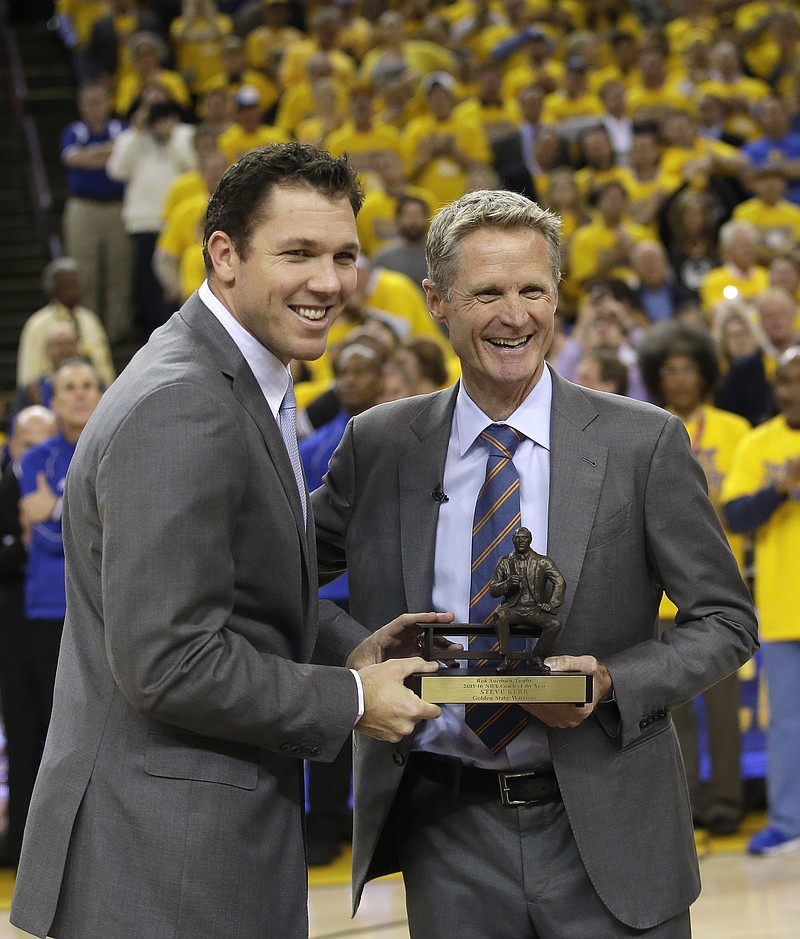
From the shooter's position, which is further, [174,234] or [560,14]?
[560,14]

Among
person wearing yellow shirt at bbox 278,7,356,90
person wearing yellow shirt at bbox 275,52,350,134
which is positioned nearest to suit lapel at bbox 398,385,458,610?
person wearing yellow shirt at bbox 275,52,350,134

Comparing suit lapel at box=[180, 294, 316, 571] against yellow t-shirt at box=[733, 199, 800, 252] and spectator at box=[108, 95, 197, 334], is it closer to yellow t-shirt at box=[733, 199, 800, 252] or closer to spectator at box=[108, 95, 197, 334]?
spectator at box=[108, 95, 197, 334]

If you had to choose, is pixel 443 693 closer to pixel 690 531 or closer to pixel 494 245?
pixel 690 531

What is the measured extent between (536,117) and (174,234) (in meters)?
3.35

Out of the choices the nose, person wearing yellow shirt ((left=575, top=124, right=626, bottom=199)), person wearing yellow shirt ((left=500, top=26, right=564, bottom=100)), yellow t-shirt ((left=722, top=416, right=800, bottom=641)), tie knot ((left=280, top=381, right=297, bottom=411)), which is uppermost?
person wearing yellow shirt ((left=500, top=26, right=564, bottom=100))

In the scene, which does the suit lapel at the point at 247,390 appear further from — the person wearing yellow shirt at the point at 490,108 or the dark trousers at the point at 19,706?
the person wearing yellow shirt at the point at 490,108

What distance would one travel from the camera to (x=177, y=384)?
7.00ft

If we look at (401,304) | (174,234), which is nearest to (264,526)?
(401,304)

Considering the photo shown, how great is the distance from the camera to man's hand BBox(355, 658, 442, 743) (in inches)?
87.7

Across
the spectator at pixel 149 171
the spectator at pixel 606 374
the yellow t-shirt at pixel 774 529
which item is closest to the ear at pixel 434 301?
the yellow t-shirt at pixel 774 529

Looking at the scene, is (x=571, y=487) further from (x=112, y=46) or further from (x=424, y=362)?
(x=112, y=46)

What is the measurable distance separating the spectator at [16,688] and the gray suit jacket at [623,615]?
11.4 feet

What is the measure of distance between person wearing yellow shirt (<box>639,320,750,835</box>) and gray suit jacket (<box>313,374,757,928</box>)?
3270 mm

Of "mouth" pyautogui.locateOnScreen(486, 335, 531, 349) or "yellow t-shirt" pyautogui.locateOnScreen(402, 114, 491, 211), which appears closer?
"mouth" pyautogui.locateOnScreen(486, 335, 531, 349)
